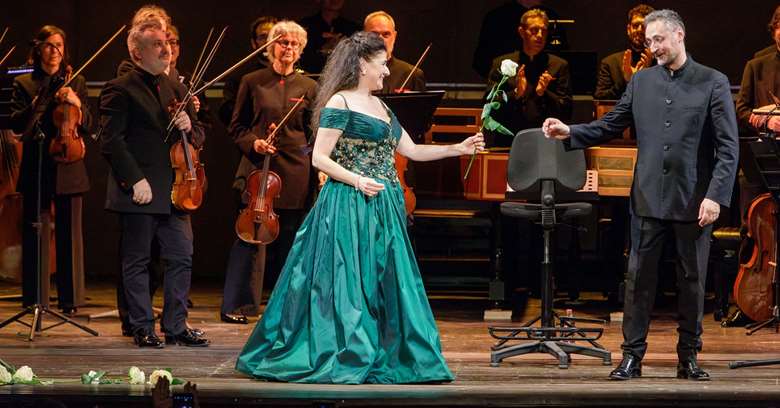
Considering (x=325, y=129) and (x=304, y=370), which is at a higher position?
(x=325, y=129)

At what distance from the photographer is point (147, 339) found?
255 inches

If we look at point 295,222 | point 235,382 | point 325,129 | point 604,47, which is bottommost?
point 235,382

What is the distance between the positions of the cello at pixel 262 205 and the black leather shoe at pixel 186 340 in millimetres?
913

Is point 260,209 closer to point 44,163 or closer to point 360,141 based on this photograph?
point 44,163

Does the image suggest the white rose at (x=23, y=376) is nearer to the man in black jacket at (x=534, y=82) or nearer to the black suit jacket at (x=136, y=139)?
the black suit jacket at (x=136, y=139)

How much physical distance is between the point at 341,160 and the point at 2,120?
2.49 metres

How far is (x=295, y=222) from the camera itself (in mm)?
7707

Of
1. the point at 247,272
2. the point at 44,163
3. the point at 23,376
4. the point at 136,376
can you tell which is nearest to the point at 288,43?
the point at 247,272

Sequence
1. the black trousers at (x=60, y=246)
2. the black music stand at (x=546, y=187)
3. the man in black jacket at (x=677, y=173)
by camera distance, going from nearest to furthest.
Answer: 1. the man in black jacket at (x=677, y=173)
2. the black music stand at (x=546, y=187)
3. the black trousers at (x=60, y=246)

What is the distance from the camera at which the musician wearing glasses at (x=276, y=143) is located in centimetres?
753

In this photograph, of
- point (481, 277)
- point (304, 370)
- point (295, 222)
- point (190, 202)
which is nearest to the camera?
point (304, 370)

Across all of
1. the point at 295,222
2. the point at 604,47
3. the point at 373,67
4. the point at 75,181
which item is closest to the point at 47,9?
the point at 75,181

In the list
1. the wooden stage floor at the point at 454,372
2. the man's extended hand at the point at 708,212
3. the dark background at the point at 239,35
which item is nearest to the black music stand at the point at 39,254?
the wooden stage floor at the point at 454,372

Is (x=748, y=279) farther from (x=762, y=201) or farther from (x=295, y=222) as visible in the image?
(x=295, y=222)
